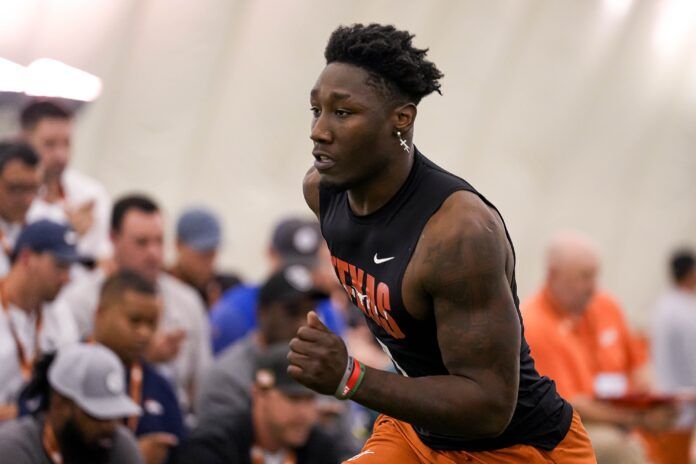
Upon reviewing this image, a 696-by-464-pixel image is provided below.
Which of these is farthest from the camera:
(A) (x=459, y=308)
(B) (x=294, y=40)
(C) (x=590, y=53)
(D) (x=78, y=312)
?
(C) (x=590, y=53)

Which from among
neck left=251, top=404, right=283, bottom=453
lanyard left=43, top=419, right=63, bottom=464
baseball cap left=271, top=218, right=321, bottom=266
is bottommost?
lanyard left=43, top=419, right=63, bottom=464

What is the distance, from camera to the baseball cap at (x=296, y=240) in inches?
276

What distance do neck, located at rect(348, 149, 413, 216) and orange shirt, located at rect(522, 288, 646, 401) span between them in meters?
3.20

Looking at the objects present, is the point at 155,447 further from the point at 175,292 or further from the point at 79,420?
the point at 175,292

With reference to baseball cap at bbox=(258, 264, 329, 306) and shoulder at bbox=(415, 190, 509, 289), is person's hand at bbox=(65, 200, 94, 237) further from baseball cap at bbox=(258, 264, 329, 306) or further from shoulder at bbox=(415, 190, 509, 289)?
shoulder at bbox=(415, 190, 509, 289)

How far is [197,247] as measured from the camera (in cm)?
740

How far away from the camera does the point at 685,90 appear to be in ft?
38.4

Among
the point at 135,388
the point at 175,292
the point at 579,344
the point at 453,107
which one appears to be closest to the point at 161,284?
the point at 175,292

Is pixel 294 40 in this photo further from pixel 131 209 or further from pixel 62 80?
pixel 131 209

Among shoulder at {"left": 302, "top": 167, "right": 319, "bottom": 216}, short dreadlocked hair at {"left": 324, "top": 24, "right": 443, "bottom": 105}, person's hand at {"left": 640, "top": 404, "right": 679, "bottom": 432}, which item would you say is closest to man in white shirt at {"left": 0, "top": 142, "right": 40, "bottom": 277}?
shoulder at {"left": 302, "top": 167, "right": 319, "bottom": 216}

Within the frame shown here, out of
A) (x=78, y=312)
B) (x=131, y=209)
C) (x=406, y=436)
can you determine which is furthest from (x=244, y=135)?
(x=406, y=436)

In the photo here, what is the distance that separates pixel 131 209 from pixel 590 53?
5.38m

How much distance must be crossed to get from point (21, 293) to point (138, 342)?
558 mm

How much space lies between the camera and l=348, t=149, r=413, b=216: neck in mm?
3648
